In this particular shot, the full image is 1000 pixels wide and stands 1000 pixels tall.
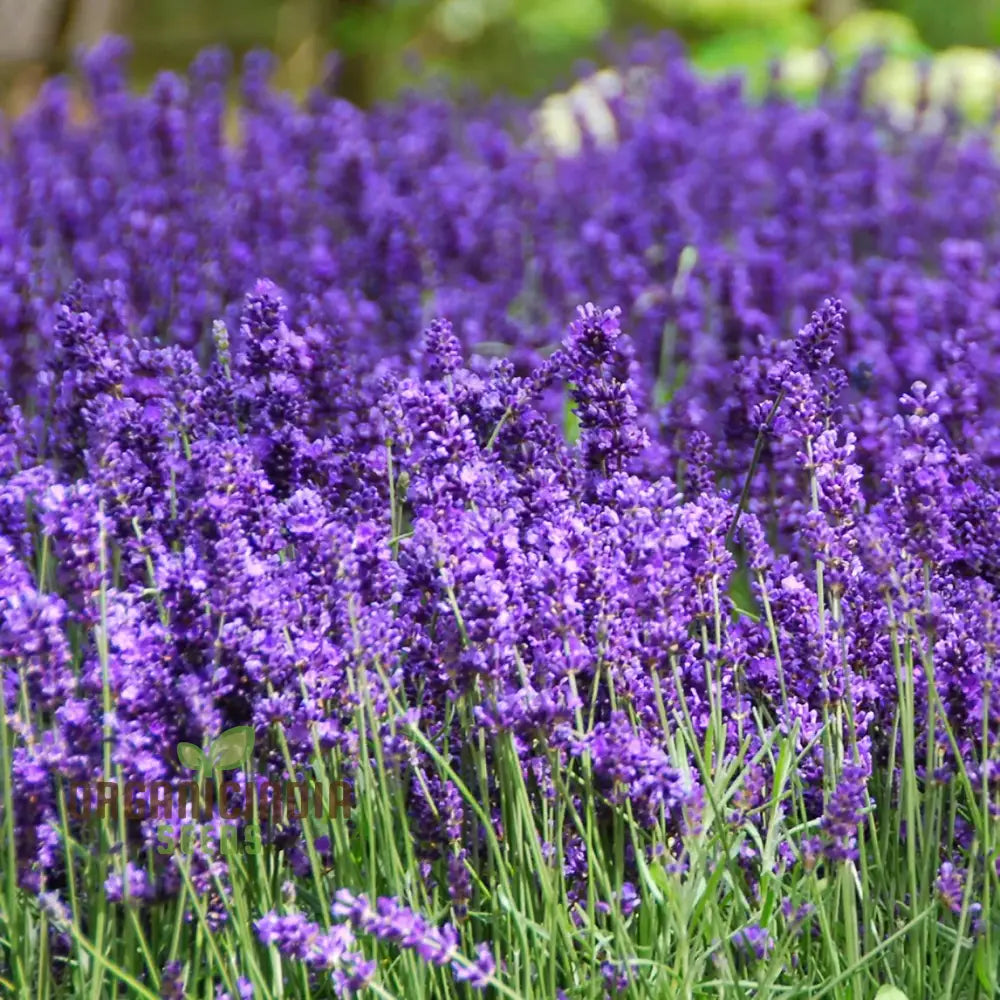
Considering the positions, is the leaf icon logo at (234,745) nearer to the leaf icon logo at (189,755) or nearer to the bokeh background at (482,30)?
the leaf icon logo at (189,755)

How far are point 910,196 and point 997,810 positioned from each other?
152 inches

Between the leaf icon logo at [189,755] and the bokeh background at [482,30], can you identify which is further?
the bokeh background at [482,30]

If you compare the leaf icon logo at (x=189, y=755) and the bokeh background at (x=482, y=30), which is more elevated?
the bokeh background at (x=482, y=30)

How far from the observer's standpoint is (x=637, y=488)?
2.03 metres

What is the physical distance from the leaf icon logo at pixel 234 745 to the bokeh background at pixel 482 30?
8.71 meters

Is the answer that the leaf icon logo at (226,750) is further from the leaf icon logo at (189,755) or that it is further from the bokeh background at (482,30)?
the bokeh background at (482,30)

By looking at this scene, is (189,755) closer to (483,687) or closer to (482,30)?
(483,687)

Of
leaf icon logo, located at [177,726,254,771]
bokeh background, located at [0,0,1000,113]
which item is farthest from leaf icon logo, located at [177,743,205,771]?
bokeh background, located at [0,0,1000,113]

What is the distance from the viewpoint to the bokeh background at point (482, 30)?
10633 mm

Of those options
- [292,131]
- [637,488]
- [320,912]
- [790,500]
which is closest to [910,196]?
[292,131]

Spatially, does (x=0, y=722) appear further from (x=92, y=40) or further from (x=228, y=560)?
(x=92, y=40)

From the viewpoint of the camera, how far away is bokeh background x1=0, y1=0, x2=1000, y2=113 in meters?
10.6

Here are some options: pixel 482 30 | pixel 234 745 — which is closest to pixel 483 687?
pixel 234 745

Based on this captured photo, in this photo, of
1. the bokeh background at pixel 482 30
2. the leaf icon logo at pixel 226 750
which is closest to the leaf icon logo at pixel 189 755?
the leaf icon logo at pixel 226 750
